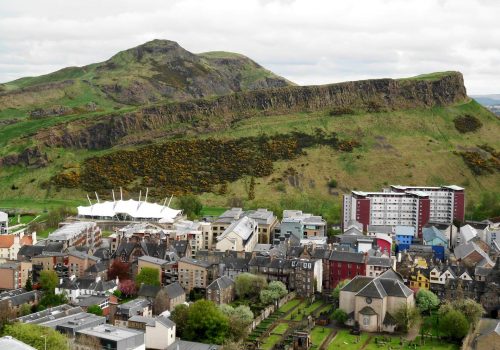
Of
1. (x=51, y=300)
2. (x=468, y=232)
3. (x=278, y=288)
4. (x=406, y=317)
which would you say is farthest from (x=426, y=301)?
(x=51, y=300)

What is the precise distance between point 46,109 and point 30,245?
119 m

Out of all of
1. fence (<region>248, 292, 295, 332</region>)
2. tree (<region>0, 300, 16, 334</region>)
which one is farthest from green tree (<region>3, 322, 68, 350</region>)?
fence (<region>248, 292, 295, 332</region>)

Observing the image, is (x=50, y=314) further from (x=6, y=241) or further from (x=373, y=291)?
(x=6, y=241)

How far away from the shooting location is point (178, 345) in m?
48.4

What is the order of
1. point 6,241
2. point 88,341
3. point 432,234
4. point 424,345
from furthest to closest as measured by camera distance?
point 432,234 → point 6,241 → point 424,345 → point 88,341

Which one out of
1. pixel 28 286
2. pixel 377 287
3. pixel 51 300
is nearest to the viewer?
pixel 377 287

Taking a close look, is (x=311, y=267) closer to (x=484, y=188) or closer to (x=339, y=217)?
(x=339, y=217)

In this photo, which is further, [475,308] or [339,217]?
[339,217]

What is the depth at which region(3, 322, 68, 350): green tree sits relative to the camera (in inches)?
1689

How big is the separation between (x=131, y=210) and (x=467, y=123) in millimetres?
86771

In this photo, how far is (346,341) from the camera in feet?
171

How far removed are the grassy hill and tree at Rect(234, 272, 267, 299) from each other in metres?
41.7

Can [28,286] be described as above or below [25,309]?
above

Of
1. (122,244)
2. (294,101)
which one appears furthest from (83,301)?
(294,101)
